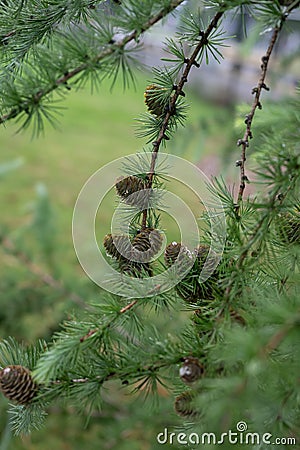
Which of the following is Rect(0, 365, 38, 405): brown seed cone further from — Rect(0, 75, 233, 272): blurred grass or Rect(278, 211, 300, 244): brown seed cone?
Rect(0, 75, 233, 272): blurred grass

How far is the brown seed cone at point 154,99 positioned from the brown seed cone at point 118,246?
10cm

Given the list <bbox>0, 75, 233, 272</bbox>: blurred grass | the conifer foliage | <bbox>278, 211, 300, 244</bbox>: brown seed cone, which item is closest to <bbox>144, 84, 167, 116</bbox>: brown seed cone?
the conifer foliage

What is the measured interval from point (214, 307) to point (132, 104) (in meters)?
5.16

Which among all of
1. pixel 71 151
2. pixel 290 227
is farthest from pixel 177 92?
pixel 71 151

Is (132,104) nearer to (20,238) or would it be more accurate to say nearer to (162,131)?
(20,238)

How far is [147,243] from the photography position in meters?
0.39

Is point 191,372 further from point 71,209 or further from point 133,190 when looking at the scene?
point 71,209

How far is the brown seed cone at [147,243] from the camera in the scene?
388 millimetres

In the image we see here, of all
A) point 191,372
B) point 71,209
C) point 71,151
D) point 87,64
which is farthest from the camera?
point 71,151

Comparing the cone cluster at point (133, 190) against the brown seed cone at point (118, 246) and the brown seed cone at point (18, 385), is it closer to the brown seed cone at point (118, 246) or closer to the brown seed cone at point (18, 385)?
the brown seed cone at point (118, 246)

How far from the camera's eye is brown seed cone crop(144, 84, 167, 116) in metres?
0.40

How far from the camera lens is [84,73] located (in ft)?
1.40

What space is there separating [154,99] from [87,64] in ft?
0.21

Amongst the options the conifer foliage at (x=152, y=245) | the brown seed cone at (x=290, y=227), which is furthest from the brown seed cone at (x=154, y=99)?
the brown seed cone at (x=290, y=227)
